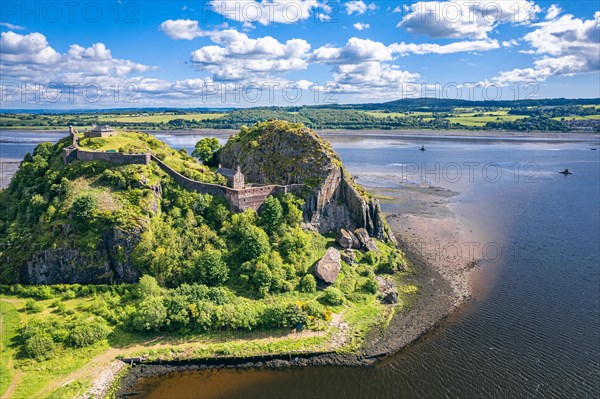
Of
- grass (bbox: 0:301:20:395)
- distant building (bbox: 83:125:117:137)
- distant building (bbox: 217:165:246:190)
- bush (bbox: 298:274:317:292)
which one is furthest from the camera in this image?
distant building (bbox: 83:125:117:137)

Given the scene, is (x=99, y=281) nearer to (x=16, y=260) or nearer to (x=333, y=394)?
(x=16, y=260)

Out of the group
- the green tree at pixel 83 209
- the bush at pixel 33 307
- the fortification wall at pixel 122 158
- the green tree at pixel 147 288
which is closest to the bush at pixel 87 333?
the green tree at pixel 147 288

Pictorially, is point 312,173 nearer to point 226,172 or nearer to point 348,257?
point 226,172

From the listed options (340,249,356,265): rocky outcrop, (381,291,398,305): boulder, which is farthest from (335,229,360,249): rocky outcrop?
(381,291,398,305): boulder

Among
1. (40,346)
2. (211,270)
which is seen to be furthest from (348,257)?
(40,346)

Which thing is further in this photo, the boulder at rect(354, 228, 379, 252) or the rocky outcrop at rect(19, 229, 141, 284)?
the boulder at rect(354, 228, 379, 252)

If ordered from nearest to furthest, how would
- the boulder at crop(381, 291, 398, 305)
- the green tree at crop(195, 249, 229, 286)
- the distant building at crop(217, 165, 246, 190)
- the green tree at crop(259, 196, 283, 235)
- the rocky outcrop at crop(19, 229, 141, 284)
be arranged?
the rocky outcrop at crop(19, 229, 141, 284) → the green tree at crop(195, 249, 229, 286) → the boulder at crop(381, 291, 398, 305) → the green tree at crop(259, 196, 283, 235) → the distant building at crop(217, 165, 246, 190)

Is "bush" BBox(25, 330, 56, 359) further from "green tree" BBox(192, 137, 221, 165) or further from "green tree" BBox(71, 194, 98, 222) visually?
"green tree" BBox(192, 137, 221, 165)
